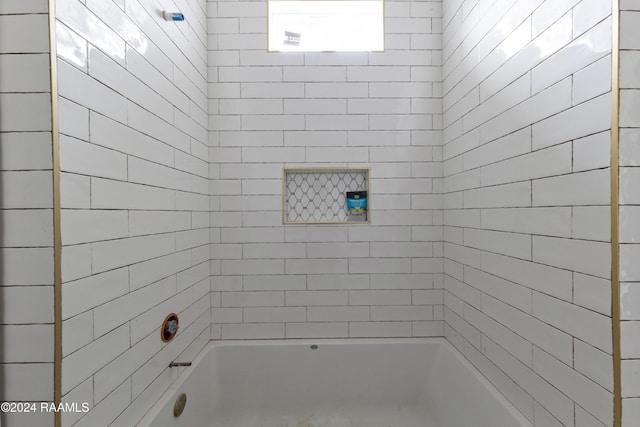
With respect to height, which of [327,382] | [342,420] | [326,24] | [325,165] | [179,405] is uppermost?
[326,24]

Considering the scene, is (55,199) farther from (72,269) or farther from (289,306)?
(289,306)

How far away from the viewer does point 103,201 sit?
97 centimetres

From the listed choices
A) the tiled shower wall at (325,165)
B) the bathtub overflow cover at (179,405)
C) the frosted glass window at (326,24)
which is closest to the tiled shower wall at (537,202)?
the tiled shower wall at (325,165)

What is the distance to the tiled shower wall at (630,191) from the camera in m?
0.77

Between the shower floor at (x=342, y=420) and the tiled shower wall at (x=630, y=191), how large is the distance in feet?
4.00

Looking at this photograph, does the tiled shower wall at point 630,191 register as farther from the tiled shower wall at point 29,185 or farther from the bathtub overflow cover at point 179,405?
the bathtub overflow cover at point 179,405

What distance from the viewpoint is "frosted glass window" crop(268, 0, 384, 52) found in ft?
6.31

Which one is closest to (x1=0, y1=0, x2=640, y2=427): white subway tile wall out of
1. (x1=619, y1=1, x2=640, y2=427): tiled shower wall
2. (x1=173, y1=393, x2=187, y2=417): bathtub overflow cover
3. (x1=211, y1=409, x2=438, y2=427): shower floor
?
(x1=619, y1=1, x2=640, y2=427): tiled shower wall

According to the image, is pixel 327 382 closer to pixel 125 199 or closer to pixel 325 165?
pixel 325 165

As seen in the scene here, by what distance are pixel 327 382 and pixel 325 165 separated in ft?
4.03

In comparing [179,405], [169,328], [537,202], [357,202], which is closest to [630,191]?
[537,202]

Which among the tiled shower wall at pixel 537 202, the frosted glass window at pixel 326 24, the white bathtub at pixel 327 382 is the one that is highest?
the frosted glass window at pixel 326 24

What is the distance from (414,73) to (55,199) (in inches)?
70.5

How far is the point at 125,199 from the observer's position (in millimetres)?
1080
